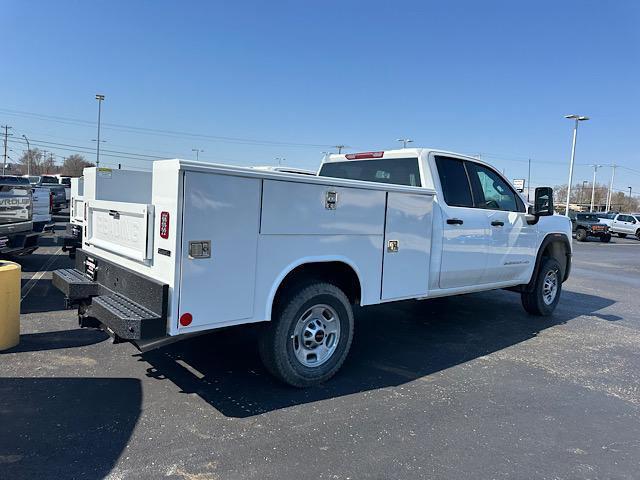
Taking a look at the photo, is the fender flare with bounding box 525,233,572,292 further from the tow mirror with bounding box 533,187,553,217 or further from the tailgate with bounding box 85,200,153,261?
the tailgate with bounding box 85,200,153,261

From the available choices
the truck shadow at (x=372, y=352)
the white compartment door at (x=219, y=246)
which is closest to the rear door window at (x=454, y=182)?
the truck shadow at (x=372, y=352)

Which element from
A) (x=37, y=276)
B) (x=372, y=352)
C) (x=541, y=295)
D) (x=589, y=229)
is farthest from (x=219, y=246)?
(x=589, y=229)

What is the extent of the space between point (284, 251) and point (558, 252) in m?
5.54

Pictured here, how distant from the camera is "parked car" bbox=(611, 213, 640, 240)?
36.3m

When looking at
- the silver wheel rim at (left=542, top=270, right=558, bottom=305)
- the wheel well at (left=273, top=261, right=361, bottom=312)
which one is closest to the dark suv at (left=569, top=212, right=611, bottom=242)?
the silver wheel rim at (left=542, top=270, right=558, bottom=305)

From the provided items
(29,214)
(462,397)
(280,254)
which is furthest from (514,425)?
(29,214)

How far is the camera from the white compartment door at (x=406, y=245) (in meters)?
4.91

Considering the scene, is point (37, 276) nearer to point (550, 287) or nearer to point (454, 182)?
point (454, 182)

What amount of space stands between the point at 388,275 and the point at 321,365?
3.56 ft

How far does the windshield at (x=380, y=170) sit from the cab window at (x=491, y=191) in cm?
86

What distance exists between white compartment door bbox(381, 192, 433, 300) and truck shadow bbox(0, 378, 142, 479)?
250 centimetres

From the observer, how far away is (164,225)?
11.7ft

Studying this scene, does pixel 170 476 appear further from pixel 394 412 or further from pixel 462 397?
Answer: pixel 462 397

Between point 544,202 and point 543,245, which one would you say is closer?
point 544,202
